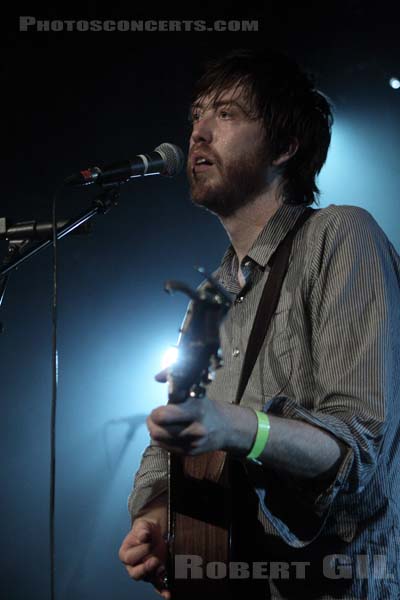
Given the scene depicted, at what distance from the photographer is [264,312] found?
197 centimetres

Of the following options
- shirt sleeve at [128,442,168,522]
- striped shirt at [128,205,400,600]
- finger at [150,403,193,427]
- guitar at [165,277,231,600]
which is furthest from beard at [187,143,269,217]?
finger at [150,403,193,427]

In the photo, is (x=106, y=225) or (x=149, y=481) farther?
(x=106, y=225)

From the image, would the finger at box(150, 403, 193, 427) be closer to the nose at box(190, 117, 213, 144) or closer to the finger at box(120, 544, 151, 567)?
the finger at box(120, 544, 151, 567)

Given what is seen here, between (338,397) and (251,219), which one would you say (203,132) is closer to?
(251,219)

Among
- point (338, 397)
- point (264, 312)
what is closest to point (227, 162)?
point (264, 312)

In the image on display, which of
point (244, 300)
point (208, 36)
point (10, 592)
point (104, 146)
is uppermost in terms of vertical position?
point (208, 36)

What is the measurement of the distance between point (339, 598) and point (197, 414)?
822mm

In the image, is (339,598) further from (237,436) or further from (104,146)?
(104,146)

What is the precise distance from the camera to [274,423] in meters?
1.43

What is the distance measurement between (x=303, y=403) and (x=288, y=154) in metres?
1.17

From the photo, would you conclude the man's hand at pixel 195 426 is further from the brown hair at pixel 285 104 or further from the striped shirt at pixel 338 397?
the brown hair at pixel 285 104

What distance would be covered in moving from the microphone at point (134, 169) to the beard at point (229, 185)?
12 centimetres

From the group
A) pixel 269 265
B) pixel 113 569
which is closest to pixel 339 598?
pixel 269 265

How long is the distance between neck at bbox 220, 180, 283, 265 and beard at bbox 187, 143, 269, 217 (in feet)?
0.07
